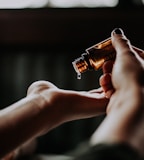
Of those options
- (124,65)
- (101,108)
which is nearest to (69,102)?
(101,108)

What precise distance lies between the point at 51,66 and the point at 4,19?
0.41 m

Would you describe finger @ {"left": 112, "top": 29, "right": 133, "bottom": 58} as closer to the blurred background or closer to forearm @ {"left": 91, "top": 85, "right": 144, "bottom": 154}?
forearm @ {"left": 91, "top": 85, "right": 144, "bottom": 154}

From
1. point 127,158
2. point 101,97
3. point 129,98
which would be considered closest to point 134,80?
point 129,98

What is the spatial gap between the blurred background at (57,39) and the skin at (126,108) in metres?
1.61

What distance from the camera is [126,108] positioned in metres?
0.54

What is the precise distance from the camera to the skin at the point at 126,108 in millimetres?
442

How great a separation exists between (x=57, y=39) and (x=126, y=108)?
6.60 feet

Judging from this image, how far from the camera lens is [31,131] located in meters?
0.81

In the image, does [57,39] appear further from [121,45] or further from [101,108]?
[121,45]

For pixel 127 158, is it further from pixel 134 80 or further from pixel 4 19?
pixel 4 19

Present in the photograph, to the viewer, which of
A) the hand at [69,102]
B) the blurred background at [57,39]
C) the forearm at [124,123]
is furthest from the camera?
the blurred background at [57,39]

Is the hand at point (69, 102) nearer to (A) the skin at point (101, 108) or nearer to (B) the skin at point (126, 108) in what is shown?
(A) the skin at point (101, 108)

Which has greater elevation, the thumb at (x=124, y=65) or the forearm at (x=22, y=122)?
the thumb at (x=124, y=65)

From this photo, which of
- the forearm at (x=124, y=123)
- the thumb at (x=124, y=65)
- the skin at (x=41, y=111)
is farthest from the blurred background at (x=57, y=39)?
the forearm at (x=124, y=123)
